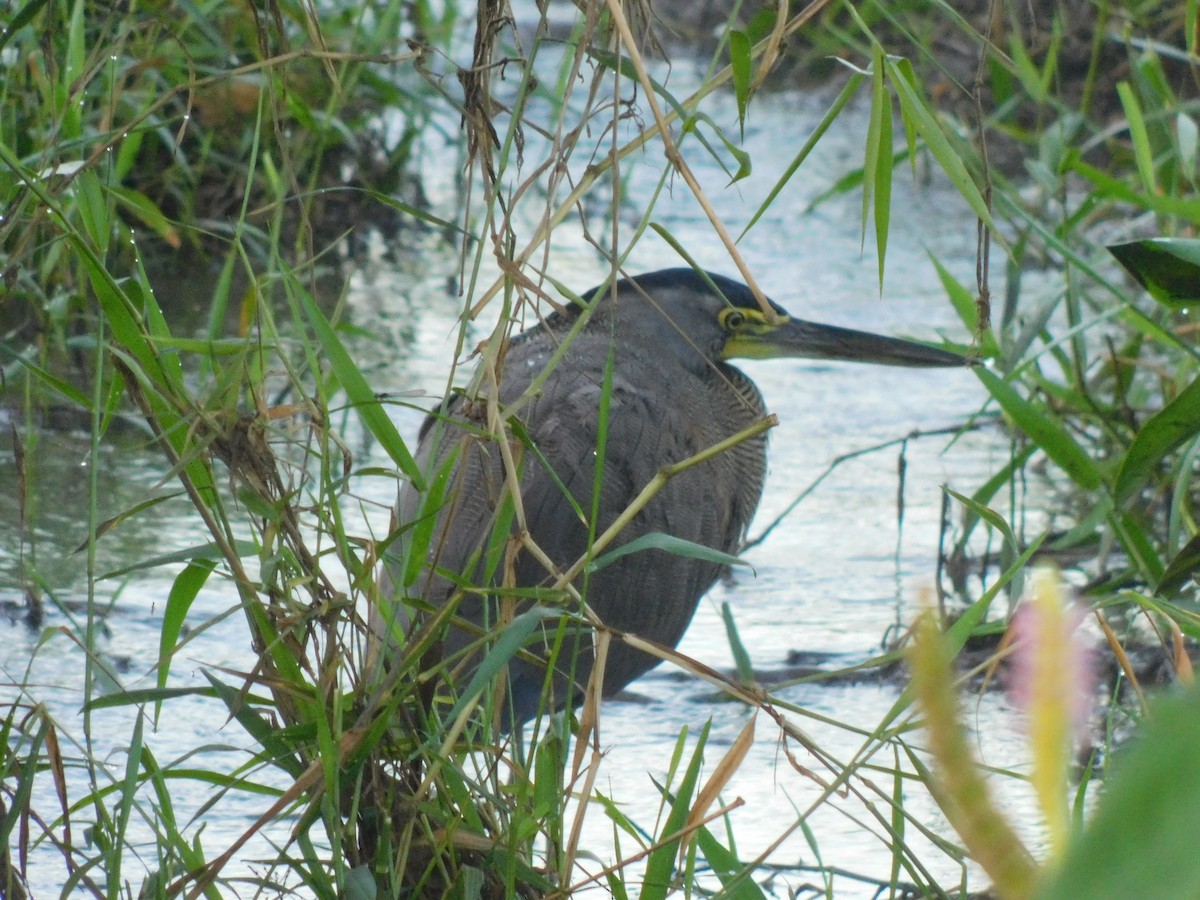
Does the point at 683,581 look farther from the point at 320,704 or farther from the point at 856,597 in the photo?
the point at 320,704

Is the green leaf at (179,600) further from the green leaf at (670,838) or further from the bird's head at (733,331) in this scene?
the bird's head at (733,331)

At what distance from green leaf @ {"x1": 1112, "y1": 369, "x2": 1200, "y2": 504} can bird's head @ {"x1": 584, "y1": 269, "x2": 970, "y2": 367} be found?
0.86m

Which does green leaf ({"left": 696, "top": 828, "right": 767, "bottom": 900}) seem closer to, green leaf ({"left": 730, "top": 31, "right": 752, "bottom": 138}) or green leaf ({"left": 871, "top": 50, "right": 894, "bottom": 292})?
green leaf ({"left": 871, "top": 50, "right": 894, "bottom": 292})

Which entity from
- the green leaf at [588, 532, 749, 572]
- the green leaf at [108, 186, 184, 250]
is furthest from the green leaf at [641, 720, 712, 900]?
the green leaf at [108, 186, 184, 250]

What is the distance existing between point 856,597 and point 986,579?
0.27 meters

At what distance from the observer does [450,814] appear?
159 centimetres

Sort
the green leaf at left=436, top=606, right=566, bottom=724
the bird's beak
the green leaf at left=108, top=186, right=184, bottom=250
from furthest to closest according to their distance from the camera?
the bird's beak < the green leaf at left=108, top=186, right=184, bottom=250 < the green leaf at left=436, top=606, right=566, bottom=724

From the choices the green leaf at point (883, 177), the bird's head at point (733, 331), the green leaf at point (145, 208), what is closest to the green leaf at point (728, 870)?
the green leaf at point (883, 177)

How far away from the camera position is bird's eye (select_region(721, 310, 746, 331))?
330 cm

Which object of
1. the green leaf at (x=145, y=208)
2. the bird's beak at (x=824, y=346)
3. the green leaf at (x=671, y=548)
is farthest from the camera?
the bird's beak at (x=824, y=346)

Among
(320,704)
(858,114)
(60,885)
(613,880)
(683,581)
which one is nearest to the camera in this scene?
(320,704)

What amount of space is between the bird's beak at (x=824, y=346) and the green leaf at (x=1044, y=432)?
0.48 m

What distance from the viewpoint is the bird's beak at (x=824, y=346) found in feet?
10.8

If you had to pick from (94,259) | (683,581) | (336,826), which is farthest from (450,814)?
(683,581)
